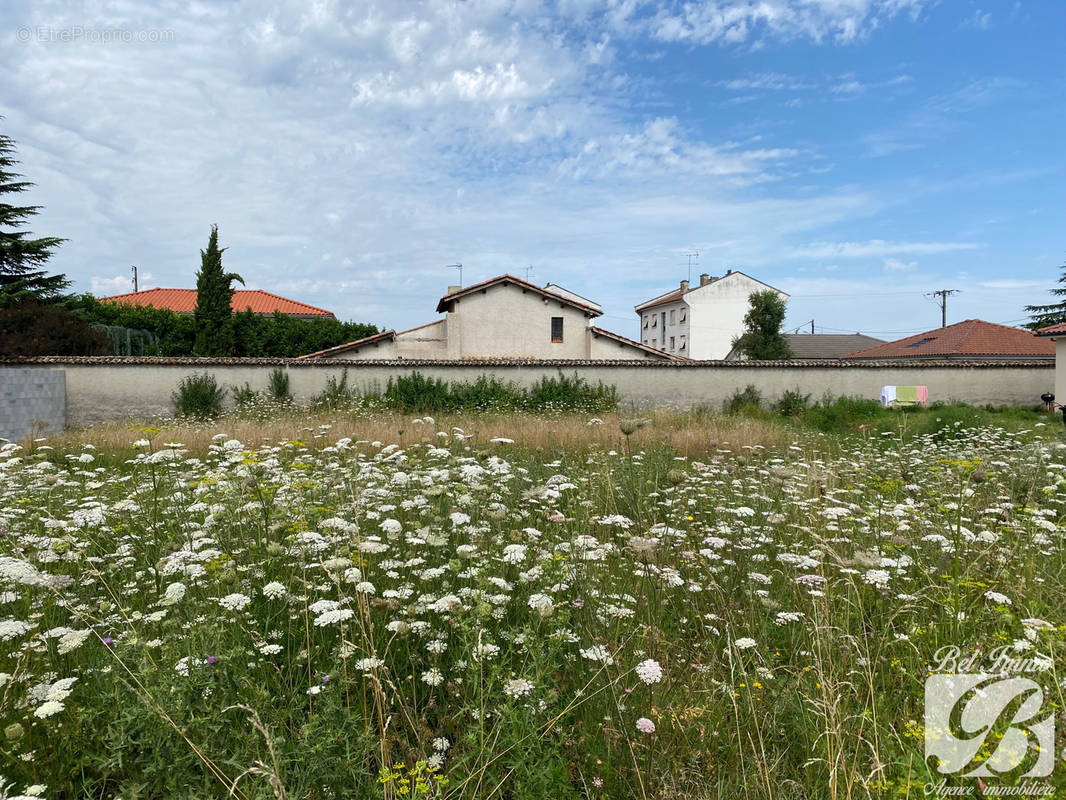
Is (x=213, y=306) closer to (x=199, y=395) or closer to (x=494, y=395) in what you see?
(x=199, y=395)

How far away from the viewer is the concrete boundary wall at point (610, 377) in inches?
690

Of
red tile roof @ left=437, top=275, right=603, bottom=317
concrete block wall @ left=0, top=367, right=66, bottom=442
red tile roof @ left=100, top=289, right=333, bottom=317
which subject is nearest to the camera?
concrete block wall @ left=0, top=367, right=66, bottom=442

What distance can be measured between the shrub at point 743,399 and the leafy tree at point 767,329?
16134 millimetres

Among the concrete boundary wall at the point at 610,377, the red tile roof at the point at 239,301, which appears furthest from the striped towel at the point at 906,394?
the red tile roof at the point at 239,301

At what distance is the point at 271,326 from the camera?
2914cm

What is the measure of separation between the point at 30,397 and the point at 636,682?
18704mm

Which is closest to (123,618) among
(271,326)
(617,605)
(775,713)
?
(617,605)

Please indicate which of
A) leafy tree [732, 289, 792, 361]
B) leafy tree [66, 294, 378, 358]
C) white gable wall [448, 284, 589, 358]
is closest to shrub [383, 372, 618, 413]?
white gable wall [448, 284, 589, 358]

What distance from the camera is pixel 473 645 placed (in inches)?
80.0

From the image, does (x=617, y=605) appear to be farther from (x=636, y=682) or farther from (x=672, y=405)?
A: (x=672, y=405)

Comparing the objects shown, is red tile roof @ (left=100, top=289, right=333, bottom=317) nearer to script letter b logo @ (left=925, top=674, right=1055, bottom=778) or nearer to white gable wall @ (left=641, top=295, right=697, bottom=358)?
white gable wall @ (left=641, top=295, right=697, bottom=358)

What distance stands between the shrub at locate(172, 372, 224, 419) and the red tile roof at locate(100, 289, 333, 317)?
73.7 feet

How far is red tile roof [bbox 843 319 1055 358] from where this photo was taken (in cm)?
3362

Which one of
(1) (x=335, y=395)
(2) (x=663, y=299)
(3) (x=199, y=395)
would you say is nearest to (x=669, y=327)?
(2) (x=663, y=299)
